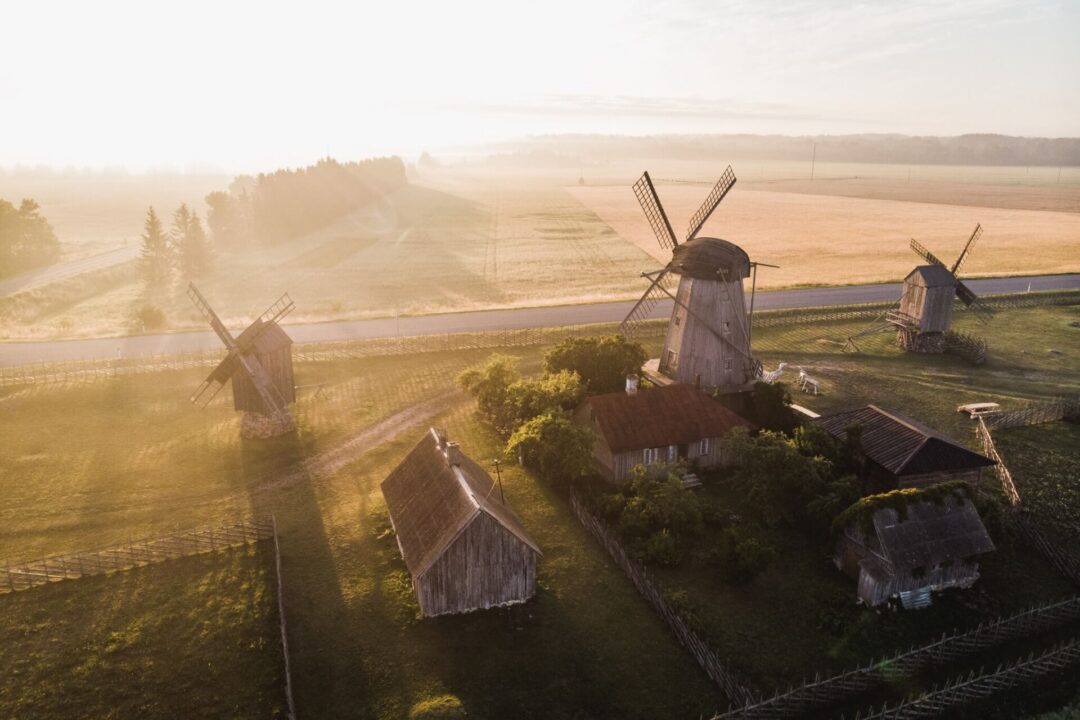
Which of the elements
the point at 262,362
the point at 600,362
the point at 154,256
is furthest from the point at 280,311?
the point at 154,256

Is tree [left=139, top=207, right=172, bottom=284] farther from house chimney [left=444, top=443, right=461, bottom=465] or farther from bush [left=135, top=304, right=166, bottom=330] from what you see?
house chimney [left=444, top=443, right=461, bottom=465]

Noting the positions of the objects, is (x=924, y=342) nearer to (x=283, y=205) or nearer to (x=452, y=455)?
(x=452, y=455)

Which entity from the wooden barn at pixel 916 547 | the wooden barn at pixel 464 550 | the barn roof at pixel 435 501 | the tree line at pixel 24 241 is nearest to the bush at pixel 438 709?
the wooden barn at pixel 464 550

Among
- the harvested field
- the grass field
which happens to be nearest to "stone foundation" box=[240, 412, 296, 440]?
the grass field

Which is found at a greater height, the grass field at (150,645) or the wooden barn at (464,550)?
the wooden barn at (464,550)

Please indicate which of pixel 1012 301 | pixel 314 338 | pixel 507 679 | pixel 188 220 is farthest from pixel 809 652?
pixel 188 220

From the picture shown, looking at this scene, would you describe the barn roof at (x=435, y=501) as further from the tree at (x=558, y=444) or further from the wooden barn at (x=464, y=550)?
the tree at (x=558, y=444)

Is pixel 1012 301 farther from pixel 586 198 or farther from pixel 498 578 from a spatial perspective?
pixel 586 198
